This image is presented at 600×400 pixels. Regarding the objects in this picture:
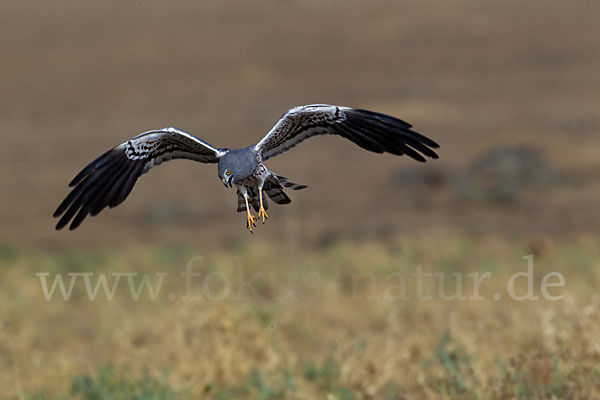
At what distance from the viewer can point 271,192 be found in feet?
15.5

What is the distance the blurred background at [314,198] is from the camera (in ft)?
21.5

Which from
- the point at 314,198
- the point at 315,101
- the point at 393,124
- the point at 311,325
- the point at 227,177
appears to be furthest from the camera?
the point at 315,101

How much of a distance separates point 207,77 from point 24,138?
9.69 m

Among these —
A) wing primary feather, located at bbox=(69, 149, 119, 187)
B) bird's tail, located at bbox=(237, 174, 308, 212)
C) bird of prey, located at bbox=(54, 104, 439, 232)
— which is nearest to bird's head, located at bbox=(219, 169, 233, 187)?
bird's tail, located at bbox=(237, 174, 308, 212)

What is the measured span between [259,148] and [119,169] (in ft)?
3.69

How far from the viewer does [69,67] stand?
39219 millimetres

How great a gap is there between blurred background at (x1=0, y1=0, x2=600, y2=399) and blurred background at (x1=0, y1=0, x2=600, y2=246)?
119mm

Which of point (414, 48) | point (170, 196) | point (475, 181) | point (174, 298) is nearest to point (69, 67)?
point (414, 48)

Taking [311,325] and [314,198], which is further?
[314,198]

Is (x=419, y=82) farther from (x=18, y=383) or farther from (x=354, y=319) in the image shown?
(x=18, y=383)

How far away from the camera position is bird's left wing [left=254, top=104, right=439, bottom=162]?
4.65m

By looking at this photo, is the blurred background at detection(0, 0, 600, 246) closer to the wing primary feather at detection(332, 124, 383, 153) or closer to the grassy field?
the grassy field

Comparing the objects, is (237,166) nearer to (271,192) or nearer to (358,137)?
(271,192)

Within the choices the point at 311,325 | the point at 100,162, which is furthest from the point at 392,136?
the point at 311,325
